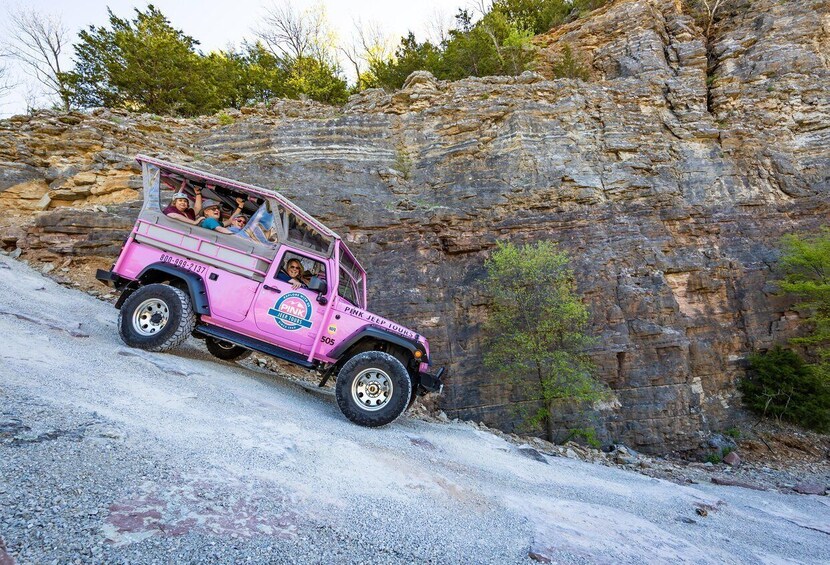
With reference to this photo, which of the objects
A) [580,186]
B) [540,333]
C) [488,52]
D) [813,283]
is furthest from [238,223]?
[488,52]

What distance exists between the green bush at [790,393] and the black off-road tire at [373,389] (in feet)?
41.8

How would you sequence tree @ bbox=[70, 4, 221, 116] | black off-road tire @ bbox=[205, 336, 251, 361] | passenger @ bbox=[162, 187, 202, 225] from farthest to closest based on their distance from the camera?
1. tree @ bbox=[70, 4, 221, 116]
2. black off-road tire @ bbox=[205, 336, 251, 361]
3. passenger @ bbox=[162, 187, 202, 225]

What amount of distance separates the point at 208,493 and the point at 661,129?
18.1 m

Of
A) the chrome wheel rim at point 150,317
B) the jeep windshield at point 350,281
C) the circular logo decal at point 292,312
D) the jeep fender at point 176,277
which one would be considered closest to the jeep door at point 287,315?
the circular logo decal at point 292,312

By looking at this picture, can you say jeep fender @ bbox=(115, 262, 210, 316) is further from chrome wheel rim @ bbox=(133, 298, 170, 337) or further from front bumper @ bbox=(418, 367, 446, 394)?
front bumper @ bbox=(418, 367, 446, 394)

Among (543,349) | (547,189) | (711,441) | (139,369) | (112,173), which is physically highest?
(547,189)

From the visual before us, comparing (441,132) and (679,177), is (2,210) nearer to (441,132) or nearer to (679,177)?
(441,132)

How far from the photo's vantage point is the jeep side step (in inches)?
216

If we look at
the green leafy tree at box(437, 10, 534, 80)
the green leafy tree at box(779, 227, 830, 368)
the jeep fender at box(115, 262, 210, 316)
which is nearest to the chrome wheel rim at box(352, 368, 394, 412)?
the jeep fender at box(115, 262, 210, 316)

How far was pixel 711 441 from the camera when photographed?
11.1 m

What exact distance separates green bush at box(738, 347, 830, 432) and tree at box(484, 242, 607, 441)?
202 inches

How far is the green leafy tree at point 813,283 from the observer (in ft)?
39.1

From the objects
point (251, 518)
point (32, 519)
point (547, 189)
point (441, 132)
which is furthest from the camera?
point (441, 132)

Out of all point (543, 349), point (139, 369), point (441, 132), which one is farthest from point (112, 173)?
point (543, 349)
